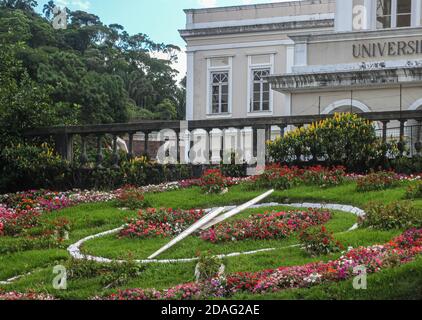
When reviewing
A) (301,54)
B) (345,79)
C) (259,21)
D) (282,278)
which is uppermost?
(259,21)

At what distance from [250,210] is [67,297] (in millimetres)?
4131

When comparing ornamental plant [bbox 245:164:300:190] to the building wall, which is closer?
ornamental plant [bbox 245:164:300:190]

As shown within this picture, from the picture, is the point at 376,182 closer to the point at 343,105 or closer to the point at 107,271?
the point at 107,271

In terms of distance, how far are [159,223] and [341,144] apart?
4133 millimetres

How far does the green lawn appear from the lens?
7664 millimetres

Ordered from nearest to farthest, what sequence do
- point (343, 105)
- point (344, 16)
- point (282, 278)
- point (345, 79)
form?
point (282, 278)
point (345, 79)
point (343, 105)
point (344, 16)

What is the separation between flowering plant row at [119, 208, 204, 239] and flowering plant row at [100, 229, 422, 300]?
2.84 meters

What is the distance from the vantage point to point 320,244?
9273mm

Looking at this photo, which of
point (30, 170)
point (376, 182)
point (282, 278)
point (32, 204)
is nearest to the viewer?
point (282, 278)

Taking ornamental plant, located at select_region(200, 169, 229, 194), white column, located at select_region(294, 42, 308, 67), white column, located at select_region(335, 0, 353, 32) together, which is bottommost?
ornamental plant, located at select_region(200, 169, 229, 194)

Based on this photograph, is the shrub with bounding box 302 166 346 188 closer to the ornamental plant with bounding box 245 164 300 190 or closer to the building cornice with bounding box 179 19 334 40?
the ornamental plant with bounding box 245 164 300 190

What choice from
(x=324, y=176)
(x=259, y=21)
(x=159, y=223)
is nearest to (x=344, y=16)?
(x=324, y=176)

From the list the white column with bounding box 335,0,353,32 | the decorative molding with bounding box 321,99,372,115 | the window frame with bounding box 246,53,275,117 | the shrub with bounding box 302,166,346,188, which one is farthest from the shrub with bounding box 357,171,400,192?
the window frame with bounding box 246,53,275,117
